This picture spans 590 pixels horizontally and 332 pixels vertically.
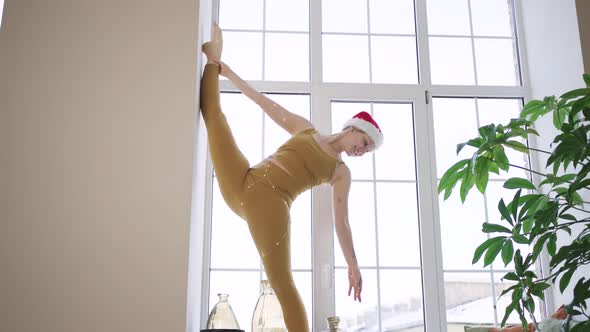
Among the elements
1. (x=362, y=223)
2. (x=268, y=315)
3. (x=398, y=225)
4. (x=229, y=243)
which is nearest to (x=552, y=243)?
(x=398, y=225)

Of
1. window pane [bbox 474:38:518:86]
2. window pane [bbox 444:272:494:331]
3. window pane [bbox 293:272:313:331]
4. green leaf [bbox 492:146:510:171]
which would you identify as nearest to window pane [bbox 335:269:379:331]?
window pane [bbox 293:272:313:331]

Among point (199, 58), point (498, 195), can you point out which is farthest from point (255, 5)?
point (498, 195)

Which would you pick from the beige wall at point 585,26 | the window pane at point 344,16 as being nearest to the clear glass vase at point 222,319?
the window pane at point 344,16

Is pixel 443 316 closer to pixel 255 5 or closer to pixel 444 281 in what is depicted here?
pixel 444 281

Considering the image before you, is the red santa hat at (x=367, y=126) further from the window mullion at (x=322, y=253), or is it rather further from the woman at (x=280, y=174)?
the window mullion at (x=322, y=253)

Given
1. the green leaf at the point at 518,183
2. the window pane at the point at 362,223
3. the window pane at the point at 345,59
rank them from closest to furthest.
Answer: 1. the green leaf at the point at 518,183
2. the window pane at the point at 362,223
3. the window pane at the point at 345,59

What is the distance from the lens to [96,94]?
188 centimetres

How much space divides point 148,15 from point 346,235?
42.7 inches

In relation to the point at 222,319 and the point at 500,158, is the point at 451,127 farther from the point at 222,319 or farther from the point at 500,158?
the point at 222,319

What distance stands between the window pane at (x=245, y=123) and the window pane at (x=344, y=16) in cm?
58

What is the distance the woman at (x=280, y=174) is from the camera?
1903 millimetres

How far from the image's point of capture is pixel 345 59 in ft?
9.30

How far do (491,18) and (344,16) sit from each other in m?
0.78

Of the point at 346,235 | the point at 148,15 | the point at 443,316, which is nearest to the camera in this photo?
the point at 148,15
